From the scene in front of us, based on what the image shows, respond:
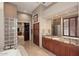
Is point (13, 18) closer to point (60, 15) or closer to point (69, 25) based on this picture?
point (60, 15)

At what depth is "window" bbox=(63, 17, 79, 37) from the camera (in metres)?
4.17

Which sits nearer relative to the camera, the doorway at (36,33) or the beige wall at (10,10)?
the beige wall at (10,10)

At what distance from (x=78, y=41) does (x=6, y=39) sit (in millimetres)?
2723

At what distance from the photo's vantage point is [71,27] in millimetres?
4516

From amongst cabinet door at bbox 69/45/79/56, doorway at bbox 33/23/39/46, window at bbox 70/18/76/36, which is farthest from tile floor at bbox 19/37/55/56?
window at bbox 70/18/76/36

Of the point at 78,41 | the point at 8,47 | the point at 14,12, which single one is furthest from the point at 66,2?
the point at 8,47

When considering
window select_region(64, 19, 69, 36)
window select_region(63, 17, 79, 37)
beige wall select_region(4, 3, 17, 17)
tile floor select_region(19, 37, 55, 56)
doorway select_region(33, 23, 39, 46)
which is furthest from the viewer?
doorway select_region(33, 23, 39, 46)

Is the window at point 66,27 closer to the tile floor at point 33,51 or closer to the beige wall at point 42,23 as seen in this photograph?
the tile floor at point 33,51

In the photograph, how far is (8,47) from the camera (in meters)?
4.95

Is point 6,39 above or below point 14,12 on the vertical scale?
below

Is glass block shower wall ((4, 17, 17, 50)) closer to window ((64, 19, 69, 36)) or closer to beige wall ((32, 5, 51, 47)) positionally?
beige wall ((32, 5, 51, 47))

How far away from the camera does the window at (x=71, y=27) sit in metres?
4.17

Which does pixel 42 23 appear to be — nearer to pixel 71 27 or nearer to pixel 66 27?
pixel 66 27

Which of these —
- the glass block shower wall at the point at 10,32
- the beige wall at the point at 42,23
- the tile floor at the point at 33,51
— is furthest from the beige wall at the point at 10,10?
the beige wall at the point at 42,23
